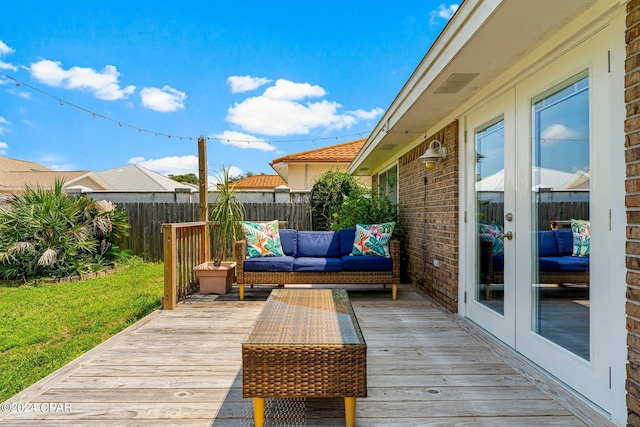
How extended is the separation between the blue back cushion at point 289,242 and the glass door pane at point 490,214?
2649 mm

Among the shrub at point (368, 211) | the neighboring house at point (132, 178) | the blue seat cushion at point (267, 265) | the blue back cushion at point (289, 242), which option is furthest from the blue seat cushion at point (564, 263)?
the neighboring house at point (132, 178)

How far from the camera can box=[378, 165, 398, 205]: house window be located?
690 centimetres

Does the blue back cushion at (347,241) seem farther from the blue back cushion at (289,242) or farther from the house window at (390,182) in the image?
the house window at (390,182)

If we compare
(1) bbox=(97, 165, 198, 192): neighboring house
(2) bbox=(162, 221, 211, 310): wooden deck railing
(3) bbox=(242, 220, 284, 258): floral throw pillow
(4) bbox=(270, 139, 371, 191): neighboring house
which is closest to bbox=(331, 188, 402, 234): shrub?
(3) bbox=(242, 220, 284, 258): floral throw pillow

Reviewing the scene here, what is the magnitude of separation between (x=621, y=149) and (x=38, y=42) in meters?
12.0

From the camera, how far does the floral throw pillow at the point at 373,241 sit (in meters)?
4.95

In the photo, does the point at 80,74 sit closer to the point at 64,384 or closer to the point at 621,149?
the point at 64,384

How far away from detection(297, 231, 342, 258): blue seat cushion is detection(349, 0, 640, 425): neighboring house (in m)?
1.82

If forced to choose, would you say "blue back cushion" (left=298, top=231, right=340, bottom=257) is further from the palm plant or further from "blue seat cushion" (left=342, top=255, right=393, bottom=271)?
the palm plant

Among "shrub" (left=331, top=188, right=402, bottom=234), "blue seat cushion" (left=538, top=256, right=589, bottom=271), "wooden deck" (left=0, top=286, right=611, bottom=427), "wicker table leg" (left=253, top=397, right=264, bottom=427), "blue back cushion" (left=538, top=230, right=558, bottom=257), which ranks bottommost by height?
"wooden deck" (left=0, top=286, right=611, bottom=427)

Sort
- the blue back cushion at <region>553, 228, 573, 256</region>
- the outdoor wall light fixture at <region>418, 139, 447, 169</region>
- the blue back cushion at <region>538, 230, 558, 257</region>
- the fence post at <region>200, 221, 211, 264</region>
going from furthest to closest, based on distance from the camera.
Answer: the fence post at <region>200, 221, 211, 264</region>, the outdoor wall light fixture at <region>418, 139, 447, 169</region>, the blue back cushion at <region>538, 230, 558, 257</region>, the blue back cushion at <region>553, 228, 573, 256</region>

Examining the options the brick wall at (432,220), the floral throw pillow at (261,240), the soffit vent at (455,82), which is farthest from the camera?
the floral throw pillow at (261,240)

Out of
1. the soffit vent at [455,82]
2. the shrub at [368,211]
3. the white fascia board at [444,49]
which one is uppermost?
the white fascia board at [444,49]

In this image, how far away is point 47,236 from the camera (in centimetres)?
659
